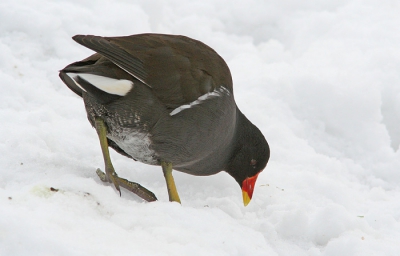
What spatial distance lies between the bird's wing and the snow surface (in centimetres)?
75

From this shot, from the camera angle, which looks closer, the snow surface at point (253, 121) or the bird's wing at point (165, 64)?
the snow surface at point (253, 121)

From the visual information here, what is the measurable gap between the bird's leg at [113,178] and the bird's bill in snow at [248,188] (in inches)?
33.4

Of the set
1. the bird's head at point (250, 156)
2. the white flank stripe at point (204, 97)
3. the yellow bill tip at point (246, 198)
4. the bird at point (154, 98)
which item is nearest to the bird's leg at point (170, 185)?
the bird at point (154, 98)

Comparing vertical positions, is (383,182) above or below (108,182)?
below

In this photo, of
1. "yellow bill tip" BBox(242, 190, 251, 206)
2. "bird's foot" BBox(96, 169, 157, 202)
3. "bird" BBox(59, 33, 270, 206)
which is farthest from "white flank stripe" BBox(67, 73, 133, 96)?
"yellow bill tip" BBox(242, 190, 251, 206)

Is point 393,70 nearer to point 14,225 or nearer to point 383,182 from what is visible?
point 383,182

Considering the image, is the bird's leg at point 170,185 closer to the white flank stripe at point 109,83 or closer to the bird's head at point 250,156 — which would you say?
the white flank stripe at point 109,83

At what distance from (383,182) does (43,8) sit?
13.3 ft

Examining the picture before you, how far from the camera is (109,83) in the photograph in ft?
10.9

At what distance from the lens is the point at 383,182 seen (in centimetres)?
491

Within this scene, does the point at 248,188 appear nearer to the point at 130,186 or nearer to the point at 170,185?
the point at 170,185

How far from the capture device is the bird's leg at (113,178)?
3520 millimetres

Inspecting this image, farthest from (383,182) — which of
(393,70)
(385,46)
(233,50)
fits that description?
(233,50)

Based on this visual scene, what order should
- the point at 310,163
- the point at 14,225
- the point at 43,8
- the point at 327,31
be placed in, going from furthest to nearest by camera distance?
1. the point at 327,31
2. the point at 43,8
3. the point at 310,163
4. the point at 14,225
